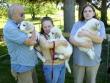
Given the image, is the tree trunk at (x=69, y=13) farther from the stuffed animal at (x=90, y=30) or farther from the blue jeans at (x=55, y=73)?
the blue jeans at (x=55, y=73)

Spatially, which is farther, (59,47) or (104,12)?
(104,12)

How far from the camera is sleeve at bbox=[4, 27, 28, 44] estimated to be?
431 centimetres

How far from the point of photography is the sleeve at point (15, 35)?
4312 millimetres

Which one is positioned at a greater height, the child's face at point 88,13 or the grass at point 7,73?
the child's face at point 88,13

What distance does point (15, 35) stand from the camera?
4.33 metres

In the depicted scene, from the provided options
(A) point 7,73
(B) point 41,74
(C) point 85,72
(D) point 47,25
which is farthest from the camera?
(A) point 7,73

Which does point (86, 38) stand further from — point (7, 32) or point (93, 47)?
point (7, 32)

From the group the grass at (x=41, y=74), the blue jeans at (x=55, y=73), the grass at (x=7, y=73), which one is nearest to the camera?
the blue jeans at (x=55, y=73)

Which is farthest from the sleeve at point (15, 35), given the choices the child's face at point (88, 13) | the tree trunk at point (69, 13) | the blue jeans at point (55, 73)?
the tree trunk at point (69, 13)

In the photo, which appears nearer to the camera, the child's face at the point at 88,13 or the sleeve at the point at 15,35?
the sleeve at the point at 15,35

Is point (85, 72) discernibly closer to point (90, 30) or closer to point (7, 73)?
point (90, 30)

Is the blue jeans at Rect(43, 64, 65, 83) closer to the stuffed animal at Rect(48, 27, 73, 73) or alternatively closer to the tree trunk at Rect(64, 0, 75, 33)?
the stuffed animal at Rect(48, 27, 73, 73)

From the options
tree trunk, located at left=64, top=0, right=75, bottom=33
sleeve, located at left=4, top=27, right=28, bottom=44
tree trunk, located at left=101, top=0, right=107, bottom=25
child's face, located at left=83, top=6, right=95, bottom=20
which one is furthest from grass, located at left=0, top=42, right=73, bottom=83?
tree trunk, located at left=101, top=0, right=107, bottom=25

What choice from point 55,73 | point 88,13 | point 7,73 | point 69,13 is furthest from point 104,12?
point 55,73
